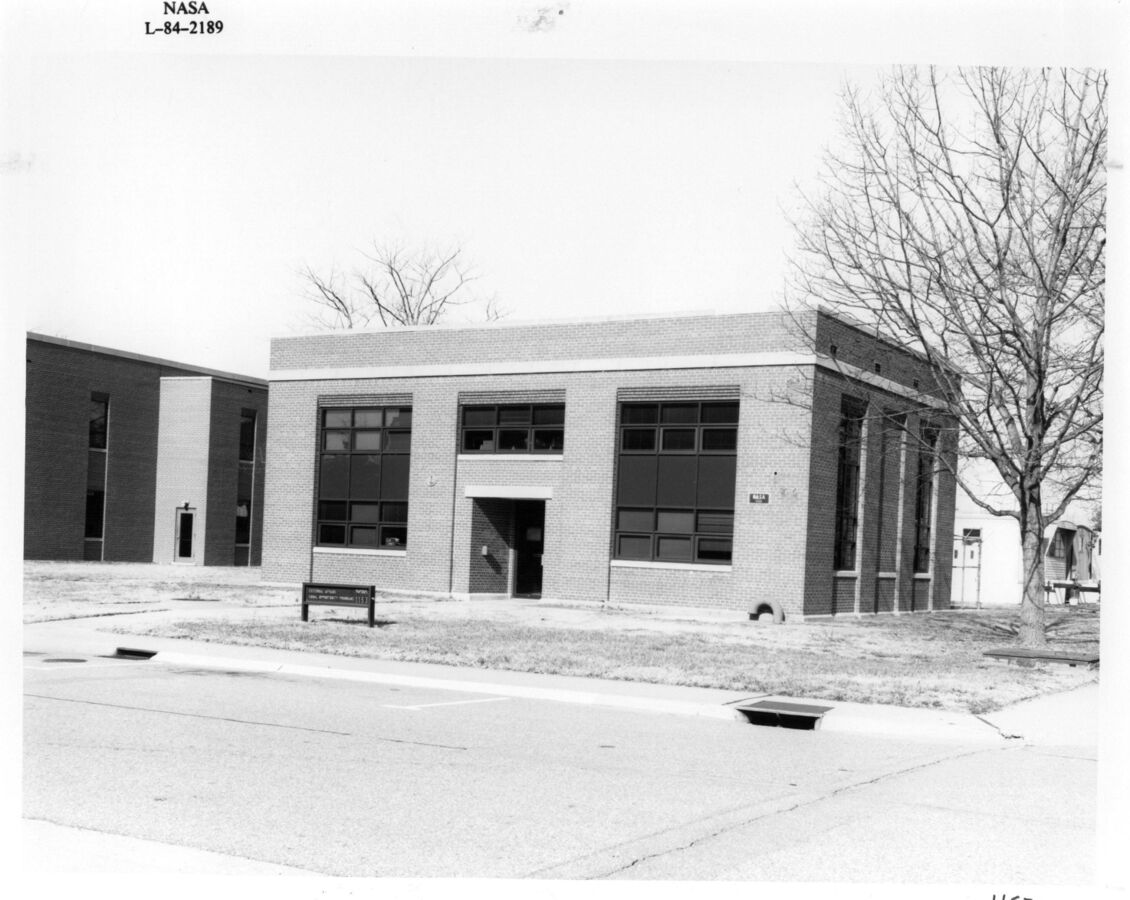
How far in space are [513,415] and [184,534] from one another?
14817 millimetres

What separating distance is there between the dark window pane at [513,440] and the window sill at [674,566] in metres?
3.80

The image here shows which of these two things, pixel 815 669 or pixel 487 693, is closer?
pixel 487 693

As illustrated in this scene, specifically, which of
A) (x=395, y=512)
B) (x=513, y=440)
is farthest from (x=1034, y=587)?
(x=395, y=512)

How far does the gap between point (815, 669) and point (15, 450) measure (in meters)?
12.1

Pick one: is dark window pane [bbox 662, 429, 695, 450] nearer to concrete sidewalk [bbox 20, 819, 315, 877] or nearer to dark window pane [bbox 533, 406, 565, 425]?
dark window pane [bbox 533, 406, 565, 425]

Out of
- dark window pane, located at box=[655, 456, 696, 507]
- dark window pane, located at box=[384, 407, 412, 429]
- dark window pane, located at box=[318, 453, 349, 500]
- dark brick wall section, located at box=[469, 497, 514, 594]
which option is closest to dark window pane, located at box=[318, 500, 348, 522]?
dark window pane, located at box=[318, 453, 349, 500]

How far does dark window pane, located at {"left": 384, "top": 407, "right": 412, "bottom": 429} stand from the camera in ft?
102

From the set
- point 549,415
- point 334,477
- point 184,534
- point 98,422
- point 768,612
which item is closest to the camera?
point 768,612

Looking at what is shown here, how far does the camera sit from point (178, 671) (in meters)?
14.2

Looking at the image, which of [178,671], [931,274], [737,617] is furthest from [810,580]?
[178,671]

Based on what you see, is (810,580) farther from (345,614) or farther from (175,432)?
(175,432)

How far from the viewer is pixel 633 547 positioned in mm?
27922

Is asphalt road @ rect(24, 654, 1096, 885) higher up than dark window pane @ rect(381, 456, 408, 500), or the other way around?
dark window pane @ rect(381, 456, 408, 500)

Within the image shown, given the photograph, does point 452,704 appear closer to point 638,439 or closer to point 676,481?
point 676,481
